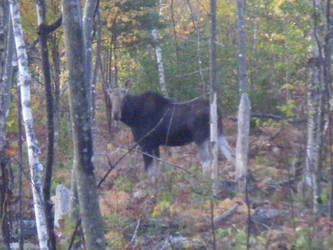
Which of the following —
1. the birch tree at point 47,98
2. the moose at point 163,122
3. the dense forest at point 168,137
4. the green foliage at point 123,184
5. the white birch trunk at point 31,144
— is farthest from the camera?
the moose at point 163,122

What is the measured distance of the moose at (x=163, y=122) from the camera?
481 inches

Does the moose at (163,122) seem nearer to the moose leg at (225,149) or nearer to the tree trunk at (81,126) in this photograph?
the moose leg at (225,149)

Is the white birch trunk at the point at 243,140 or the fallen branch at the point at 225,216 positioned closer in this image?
the fallen branch at the point at 225,216

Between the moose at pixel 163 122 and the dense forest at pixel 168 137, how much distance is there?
0.09 feet

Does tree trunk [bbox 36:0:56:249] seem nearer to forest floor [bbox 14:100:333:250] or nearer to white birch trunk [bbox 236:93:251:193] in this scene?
forest floor [bbox 14:100:333:250]

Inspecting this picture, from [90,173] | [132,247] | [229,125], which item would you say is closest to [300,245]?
[132,247]

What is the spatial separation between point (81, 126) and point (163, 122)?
8.60 meters

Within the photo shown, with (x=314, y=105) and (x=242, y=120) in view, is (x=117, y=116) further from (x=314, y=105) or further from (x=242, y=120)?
(x=314, y=105)

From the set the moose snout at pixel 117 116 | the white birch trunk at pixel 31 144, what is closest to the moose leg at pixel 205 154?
the moose snout at pixel 117 116

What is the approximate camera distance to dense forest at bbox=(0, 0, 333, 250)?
4941mm

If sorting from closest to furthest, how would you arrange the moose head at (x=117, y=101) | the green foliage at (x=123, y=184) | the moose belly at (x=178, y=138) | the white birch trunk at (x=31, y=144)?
1. the white birch trunk at (x=31, y=144)
2. the green foliage at (x=123, y=184)
3. the moose belly at (x=178, y=138)
4. the moose head at (x=117, y=101)

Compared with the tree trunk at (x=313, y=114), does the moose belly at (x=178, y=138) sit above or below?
below

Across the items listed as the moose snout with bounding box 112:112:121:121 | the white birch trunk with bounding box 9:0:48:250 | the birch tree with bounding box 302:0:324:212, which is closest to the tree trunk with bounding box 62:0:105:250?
the white birch trunk with bounding box 9:0:48:250

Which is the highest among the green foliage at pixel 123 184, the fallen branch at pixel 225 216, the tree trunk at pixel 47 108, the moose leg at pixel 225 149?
the tree trunk at pixel 47 108
